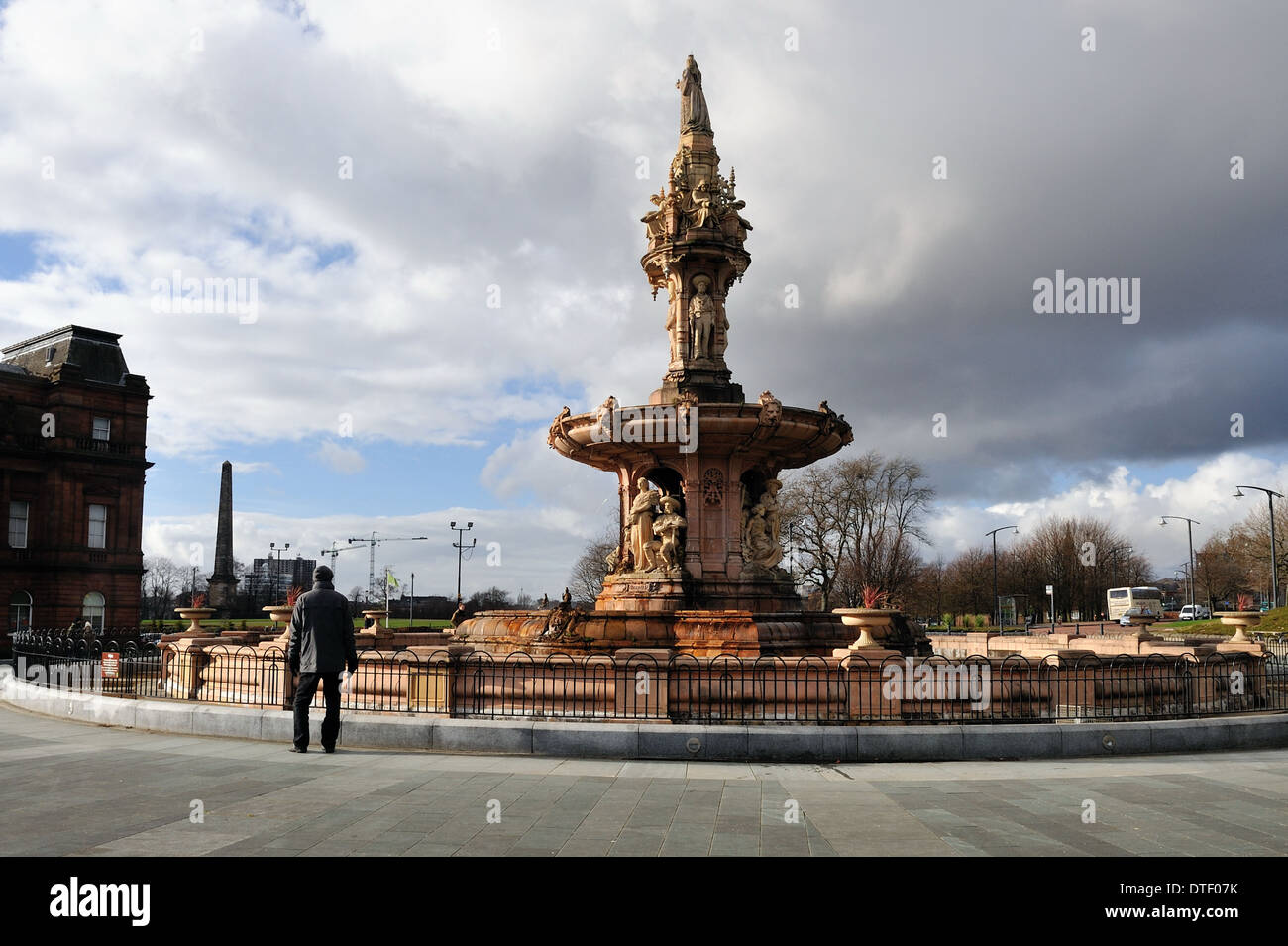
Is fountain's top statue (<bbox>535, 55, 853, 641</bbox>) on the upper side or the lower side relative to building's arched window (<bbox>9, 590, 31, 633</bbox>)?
upper

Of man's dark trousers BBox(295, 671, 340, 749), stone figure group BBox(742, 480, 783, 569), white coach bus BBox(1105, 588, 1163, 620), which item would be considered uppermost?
stone figure group BBox(742, 480, 783, 569)

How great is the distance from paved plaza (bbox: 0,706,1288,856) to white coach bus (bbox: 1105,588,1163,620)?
68364 millimetres

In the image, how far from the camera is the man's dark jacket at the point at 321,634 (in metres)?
10.7

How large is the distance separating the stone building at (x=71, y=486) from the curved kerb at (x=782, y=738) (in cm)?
4367

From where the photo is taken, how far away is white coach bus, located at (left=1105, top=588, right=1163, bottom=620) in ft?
237

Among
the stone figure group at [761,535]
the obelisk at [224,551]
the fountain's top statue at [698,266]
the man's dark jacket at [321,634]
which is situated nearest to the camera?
the man's dark jacket at [321,634]

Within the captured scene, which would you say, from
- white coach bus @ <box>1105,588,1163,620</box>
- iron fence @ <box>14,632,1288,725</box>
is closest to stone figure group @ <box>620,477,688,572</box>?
iron fence @ <box>14,632,1288,725</box>

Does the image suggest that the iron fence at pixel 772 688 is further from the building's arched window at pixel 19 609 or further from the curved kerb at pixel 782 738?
the building's arched window at pixel 19 609

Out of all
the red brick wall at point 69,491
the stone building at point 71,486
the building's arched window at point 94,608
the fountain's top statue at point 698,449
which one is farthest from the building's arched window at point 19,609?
Result: the fountain's top statue at point 698,449

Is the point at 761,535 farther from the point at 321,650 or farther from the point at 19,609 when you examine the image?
the point at 19,609

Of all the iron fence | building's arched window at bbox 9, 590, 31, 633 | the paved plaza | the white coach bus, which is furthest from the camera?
the white coach bus

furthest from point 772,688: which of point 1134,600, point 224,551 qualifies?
point 224,551

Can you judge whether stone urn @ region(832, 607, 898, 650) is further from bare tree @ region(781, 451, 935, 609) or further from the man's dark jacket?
bare tree @ region(781, 451, 935, 609)
